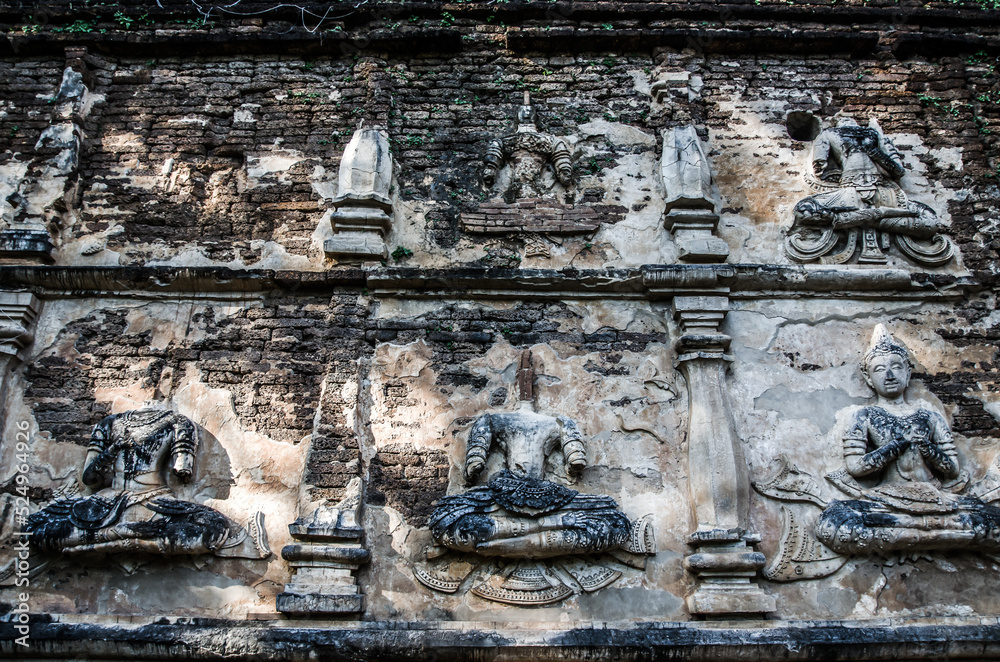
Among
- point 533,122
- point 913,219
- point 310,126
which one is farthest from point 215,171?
point 913,219

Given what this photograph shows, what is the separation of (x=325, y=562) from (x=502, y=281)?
2.16 m

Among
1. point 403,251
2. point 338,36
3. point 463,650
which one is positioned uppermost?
point 338,36

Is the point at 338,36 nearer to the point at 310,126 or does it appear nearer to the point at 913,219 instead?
the point at 310,126

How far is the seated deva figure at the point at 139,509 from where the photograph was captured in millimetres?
4508

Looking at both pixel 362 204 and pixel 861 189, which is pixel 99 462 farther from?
pixel 861 189

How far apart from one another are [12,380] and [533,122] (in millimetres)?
4135

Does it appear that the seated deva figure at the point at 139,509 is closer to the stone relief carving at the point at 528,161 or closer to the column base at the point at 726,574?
the column base at the point at 726,574

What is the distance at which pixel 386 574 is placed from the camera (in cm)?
459

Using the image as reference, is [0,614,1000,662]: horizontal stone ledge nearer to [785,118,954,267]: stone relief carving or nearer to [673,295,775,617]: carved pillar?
[673,295,775,617]: carved pillar

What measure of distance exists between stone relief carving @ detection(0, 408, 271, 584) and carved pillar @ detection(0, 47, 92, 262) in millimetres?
1560

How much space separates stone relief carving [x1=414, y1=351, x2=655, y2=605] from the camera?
4.47 metres

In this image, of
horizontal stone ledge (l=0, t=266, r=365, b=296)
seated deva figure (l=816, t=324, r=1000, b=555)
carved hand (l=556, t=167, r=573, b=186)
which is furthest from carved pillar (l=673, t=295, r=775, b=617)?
horizontal stone ledge (l=0, t=266, r=365, b=296)

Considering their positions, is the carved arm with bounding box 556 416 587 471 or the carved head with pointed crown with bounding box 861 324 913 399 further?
the carved head with pointed crown with bounding box 861 324 913 399

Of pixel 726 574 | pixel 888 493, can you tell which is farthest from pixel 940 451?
pixel 726 574
